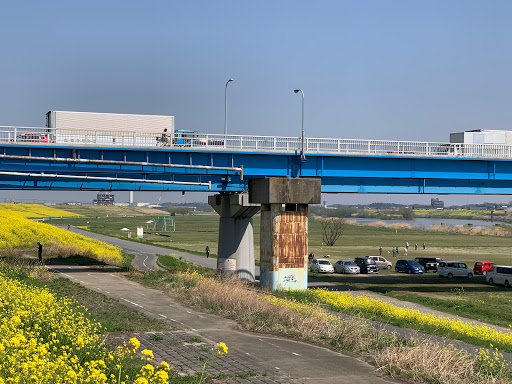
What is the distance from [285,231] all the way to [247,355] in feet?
72.5

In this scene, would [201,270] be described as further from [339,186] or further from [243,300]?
[243,300]

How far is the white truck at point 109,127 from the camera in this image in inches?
1764

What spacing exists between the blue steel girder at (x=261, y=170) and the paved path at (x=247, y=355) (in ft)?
56.8

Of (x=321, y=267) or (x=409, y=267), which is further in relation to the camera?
(x=409, y=267)

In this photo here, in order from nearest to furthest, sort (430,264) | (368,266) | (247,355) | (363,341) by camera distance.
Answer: (247,355)
(363,341)
(368,266)
(430,264)

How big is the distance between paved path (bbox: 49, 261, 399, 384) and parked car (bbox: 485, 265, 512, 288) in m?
32.5

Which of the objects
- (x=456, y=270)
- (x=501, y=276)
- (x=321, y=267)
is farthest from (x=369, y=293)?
(x=456, y=270)

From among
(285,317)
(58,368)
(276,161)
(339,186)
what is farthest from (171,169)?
(58,368)

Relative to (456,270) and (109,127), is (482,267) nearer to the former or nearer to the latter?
(456,270)

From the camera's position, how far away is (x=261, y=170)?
47.0m

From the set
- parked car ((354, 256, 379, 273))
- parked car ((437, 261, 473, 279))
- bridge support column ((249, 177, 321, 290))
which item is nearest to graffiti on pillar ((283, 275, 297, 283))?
bridge support column ((249, 177, 321, 290))

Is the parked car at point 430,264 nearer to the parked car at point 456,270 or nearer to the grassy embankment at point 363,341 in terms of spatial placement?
the parked car at point 456,270

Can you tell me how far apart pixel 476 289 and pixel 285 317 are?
29.8 m

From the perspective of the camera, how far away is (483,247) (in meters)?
104
